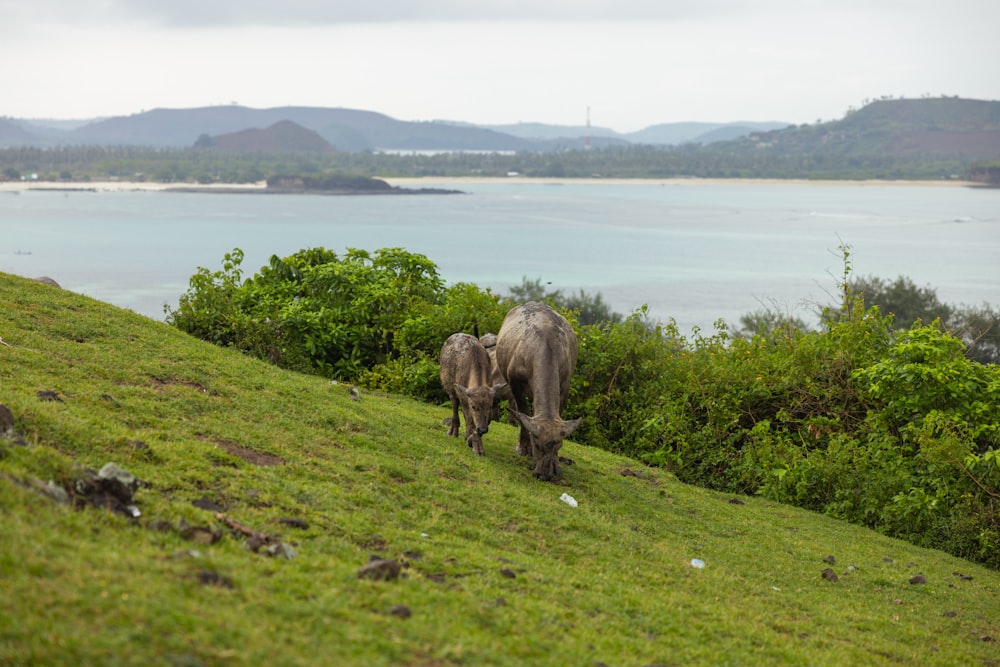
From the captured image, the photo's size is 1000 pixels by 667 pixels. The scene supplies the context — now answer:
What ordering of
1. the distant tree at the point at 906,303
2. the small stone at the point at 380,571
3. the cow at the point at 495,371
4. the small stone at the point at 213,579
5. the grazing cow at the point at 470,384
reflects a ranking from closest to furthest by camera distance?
the small stone at the point at 213,579
the small stone at the point at 380,571
the grazing cow at the point at 470,384
the cow at the point at 495,371
the distant tree at the point at 906,303

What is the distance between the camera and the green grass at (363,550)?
5.24 m

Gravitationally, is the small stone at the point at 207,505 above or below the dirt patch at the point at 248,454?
above

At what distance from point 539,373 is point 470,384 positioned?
93cm

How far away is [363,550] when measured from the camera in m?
7.10

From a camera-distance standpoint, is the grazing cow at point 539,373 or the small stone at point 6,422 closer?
the small stone at point 6,422

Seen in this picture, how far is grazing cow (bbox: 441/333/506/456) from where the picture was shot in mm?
11398

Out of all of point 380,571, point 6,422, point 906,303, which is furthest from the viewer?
point 906,303

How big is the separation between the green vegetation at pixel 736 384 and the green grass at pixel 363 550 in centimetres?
111

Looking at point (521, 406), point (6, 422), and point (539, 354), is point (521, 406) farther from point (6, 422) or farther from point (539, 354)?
point (6, 422)

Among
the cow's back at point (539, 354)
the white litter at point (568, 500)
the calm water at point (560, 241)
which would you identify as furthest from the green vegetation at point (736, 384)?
the calm water at point (560, 241)

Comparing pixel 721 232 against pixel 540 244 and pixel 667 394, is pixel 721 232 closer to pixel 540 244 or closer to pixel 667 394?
pixel 540 244

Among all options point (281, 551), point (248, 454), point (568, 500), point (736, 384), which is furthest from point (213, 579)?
point (736, 384)

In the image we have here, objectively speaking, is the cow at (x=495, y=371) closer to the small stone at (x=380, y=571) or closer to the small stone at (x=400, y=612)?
the small stone at (x=380, y=571)

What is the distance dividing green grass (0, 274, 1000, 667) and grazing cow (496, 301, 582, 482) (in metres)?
0.38
